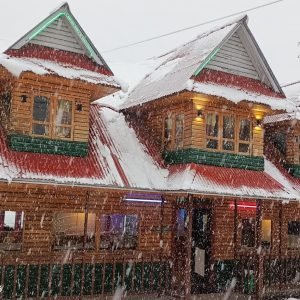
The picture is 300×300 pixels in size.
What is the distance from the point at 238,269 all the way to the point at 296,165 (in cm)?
508

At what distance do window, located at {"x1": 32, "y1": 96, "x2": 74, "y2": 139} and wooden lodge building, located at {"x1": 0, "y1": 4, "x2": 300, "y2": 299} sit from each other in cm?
3

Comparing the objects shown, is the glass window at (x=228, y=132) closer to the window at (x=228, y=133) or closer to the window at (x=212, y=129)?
the window at (x=228, y=133)

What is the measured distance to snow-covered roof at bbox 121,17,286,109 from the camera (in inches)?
630

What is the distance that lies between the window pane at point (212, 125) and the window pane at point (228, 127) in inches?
14.1

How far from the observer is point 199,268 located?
17.8 meters

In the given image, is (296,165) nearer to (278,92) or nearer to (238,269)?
(278,92)

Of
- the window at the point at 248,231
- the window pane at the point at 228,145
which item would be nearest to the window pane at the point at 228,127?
the window pane at the point at 228,145

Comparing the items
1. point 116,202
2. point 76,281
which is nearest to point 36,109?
point 116,202

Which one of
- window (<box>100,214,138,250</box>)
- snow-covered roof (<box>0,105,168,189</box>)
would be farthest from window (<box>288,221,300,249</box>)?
window (<box>100,214,138,250</box>)

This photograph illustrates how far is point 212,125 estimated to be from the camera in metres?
16.6

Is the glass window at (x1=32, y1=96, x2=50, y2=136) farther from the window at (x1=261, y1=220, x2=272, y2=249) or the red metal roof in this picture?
the window at (x1=261, y1=220, x2=272, y2=249)

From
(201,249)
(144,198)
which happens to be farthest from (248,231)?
(144,198)

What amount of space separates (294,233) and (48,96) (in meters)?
12.1

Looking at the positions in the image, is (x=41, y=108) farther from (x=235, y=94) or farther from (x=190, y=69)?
(x=235, y=94)
